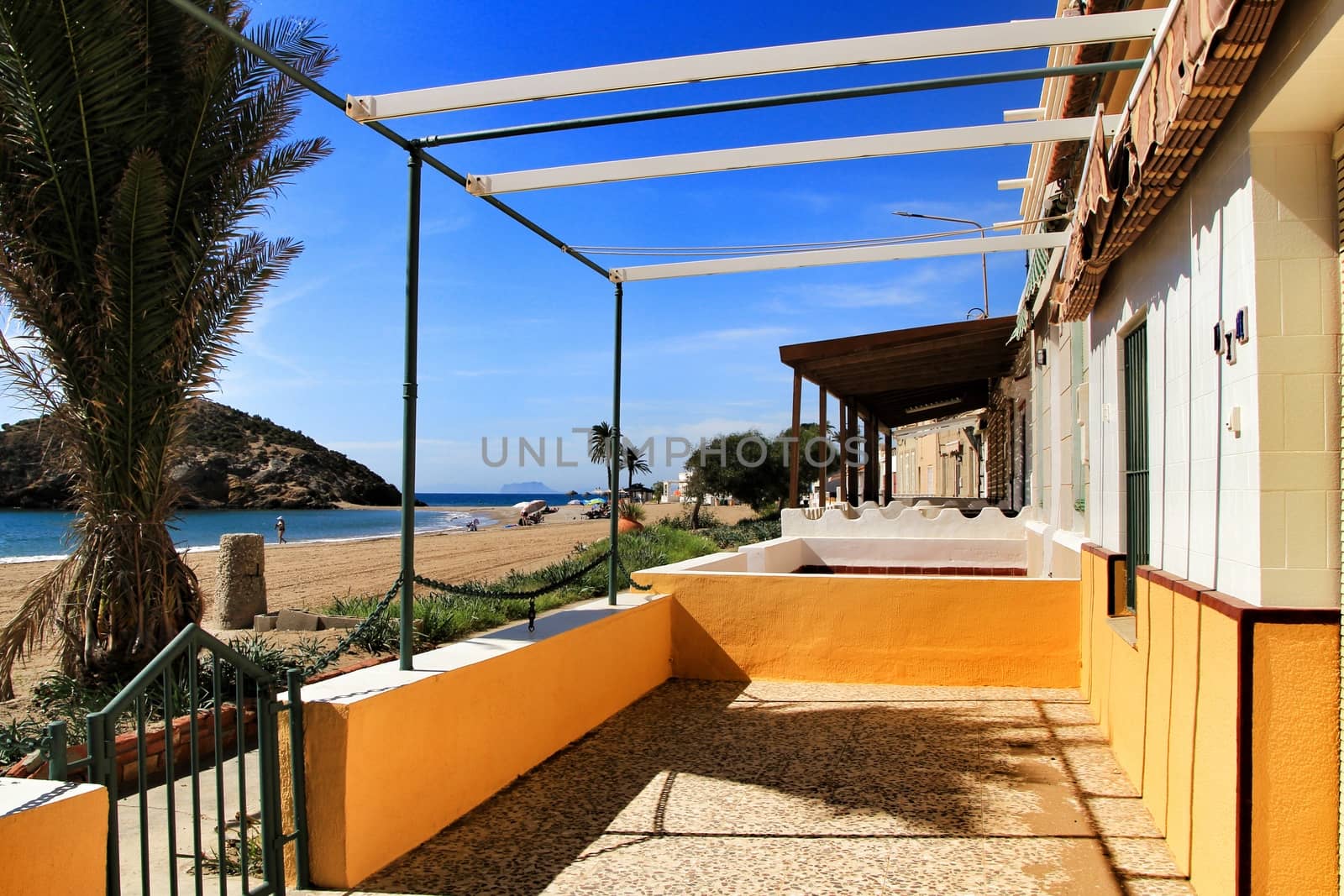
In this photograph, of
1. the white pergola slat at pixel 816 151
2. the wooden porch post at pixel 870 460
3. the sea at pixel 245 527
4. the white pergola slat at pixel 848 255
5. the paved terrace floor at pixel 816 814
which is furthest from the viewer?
the sea at pixel 245 527

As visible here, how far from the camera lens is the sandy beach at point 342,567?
56.5 ft

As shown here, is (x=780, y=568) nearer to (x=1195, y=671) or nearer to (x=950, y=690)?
(x=950, y=690)

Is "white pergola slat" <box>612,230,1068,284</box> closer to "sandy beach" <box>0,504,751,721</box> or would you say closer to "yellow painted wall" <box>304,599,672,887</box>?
"yellow painted wall" <box>304,599,672,887</box>

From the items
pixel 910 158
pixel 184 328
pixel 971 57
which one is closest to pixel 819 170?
pixel 910 158

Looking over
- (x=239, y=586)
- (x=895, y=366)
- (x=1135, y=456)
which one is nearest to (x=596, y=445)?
(x=895, y=366)

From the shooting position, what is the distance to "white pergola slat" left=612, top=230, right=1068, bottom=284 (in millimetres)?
6125

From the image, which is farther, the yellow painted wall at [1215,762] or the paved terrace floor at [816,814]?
the paved terrace floor at [816,814]

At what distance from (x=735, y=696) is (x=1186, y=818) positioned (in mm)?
3522

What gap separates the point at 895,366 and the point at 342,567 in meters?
18.5

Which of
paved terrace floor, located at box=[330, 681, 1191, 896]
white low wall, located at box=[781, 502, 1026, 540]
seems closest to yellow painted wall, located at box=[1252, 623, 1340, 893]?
paved terrace floor, located at box=[330, 681, 1191, 896]

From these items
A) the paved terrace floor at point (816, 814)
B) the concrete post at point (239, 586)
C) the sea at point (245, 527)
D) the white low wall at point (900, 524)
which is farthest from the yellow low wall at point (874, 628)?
the sea at point (245, 527)

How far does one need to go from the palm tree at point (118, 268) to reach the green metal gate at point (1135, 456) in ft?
20.0

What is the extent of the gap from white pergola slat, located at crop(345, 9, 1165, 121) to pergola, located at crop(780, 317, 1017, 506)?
8342mm

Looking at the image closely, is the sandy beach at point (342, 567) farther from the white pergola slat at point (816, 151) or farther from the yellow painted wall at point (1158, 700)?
the yellow painted wall at point (1158, 700)
